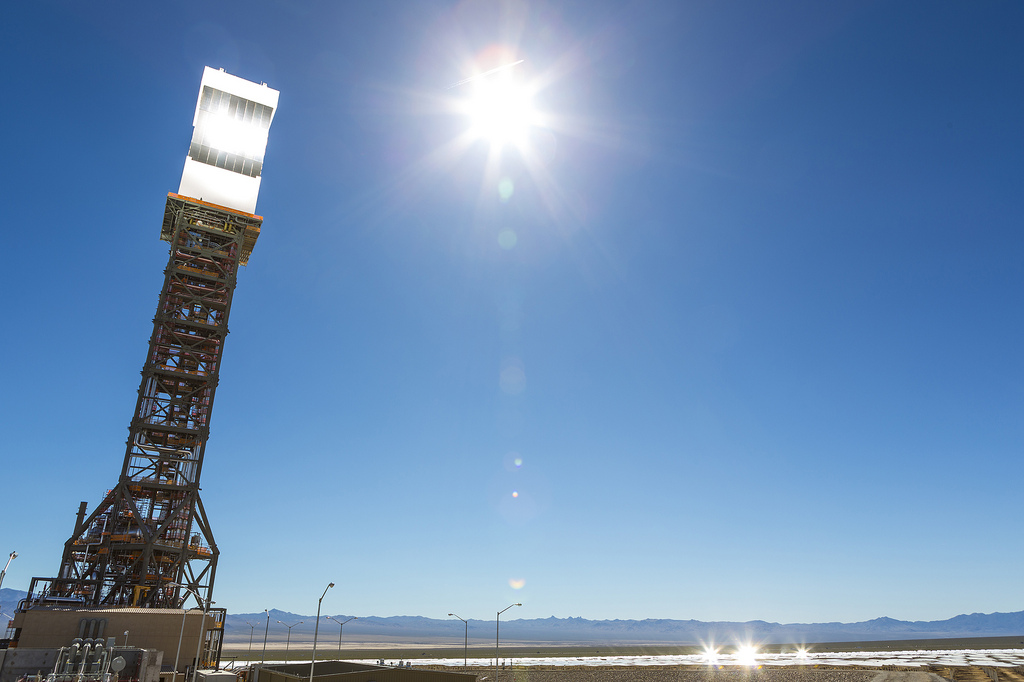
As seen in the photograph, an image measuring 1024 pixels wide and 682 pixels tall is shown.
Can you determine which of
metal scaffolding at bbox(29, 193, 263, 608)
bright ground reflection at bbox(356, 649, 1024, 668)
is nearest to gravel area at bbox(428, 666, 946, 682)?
bright ground reflection at bbox(356, 649, 1024, 668)

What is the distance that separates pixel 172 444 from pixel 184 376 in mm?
7356

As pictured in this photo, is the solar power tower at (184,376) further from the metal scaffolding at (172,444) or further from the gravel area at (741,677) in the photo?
the gravel area at (741,677)

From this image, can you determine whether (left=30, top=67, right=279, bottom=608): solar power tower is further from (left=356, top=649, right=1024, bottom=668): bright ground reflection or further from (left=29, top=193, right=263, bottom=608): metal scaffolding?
(left=356, top=649, right=1024, bottom=668): bright ground reflection

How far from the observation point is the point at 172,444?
65688 millimetres

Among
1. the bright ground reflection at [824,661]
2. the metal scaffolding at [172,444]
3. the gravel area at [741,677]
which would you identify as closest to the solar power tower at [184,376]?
the metal scaffolding at [172,444]

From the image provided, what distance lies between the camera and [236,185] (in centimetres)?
7481

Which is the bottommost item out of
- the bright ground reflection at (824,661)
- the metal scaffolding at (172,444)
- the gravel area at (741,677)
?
the bright ground reflection at (824,661)

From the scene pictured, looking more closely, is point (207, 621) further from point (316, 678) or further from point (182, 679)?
point (316, 678)

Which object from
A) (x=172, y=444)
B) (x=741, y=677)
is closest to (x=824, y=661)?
(x=741, y=677)

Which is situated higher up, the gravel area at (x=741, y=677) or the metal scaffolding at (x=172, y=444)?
the metal scaffolding at (x=172, y=444)

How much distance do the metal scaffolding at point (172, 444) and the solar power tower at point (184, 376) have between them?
0.11m

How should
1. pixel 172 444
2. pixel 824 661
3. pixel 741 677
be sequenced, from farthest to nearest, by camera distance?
pixel 824 661 → pixel 741 677 → pixel 172 444

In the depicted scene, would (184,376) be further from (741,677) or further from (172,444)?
(741,677)

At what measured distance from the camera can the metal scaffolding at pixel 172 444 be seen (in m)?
59.4
